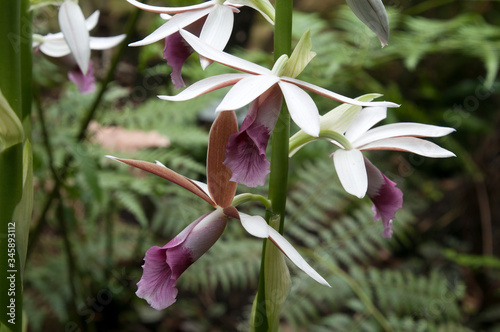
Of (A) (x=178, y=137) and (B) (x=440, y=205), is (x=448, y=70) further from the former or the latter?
(A) (x=178, y=137)

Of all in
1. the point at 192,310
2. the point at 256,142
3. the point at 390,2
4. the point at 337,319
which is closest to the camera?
the point at 256,142

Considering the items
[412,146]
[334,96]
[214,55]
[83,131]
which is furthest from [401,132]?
[83,131]

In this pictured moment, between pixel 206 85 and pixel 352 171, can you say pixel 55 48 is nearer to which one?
pixel 206 85

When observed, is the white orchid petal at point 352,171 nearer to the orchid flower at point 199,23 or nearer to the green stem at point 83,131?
the orchid flower at point 199,23

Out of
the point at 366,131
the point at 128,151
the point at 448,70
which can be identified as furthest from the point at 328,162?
the point at 448,70

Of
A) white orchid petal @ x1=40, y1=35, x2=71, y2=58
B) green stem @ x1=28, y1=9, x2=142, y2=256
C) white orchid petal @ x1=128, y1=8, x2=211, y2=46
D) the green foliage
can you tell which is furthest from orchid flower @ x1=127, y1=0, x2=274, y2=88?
the green foliage

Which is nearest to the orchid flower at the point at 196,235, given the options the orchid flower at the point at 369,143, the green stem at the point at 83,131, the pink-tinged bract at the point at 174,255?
the pink-tinged bract at the point at 174,255

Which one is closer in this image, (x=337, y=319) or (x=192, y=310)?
(x=337, y=319)

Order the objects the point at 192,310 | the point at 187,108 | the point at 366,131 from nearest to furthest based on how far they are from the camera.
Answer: the point at 366,131 < the point at 187,108 < the point at 192,310
